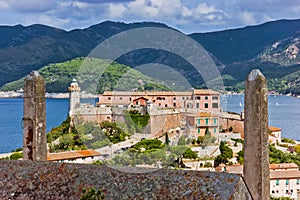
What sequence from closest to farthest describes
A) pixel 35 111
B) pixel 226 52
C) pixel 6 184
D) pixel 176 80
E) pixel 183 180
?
pixel 183 180
pixel 6 184
pixel 35 111
pixel 176 80
pixel 226 52

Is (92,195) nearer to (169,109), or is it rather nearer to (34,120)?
(34,120)

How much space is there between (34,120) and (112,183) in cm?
339

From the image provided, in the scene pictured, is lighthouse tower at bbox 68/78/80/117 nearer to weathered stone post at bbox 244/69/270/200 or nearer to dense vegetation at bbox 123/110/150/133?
dense vegetation at bbox 123/110/150/133

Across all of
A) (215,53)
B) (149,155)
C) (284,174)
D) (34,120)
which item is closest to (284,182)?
(284,174)

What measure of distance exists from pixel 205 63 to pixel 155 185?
4.16m

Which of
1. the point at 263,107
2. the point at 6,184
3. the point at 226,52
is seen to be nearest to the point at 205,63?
the point at 263,107

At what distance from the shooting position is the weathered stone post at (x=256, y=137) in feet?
21.6

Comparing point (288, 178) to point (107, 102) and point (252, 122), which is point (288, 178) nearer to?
point (107, 102)

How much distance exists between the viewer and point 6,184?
594cm

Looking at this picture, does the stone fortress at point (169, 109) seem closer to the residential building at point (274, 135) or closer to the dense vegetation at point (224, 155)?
the dense vegetation at point (224, 155)

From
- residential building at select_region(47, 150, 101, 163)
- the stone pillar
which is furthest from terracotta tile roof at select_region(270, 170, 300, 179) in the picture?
the stone pillar

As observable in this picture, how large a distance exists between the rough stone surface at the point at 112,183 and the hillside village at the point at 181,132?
5947 millimetres

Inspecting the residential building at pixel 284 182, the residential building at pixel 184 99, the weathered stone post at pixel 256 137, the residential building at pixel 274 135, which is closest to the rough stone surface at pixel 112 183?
the weathered stone post at pixel 256 137

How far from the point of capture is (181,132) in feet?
56.2
